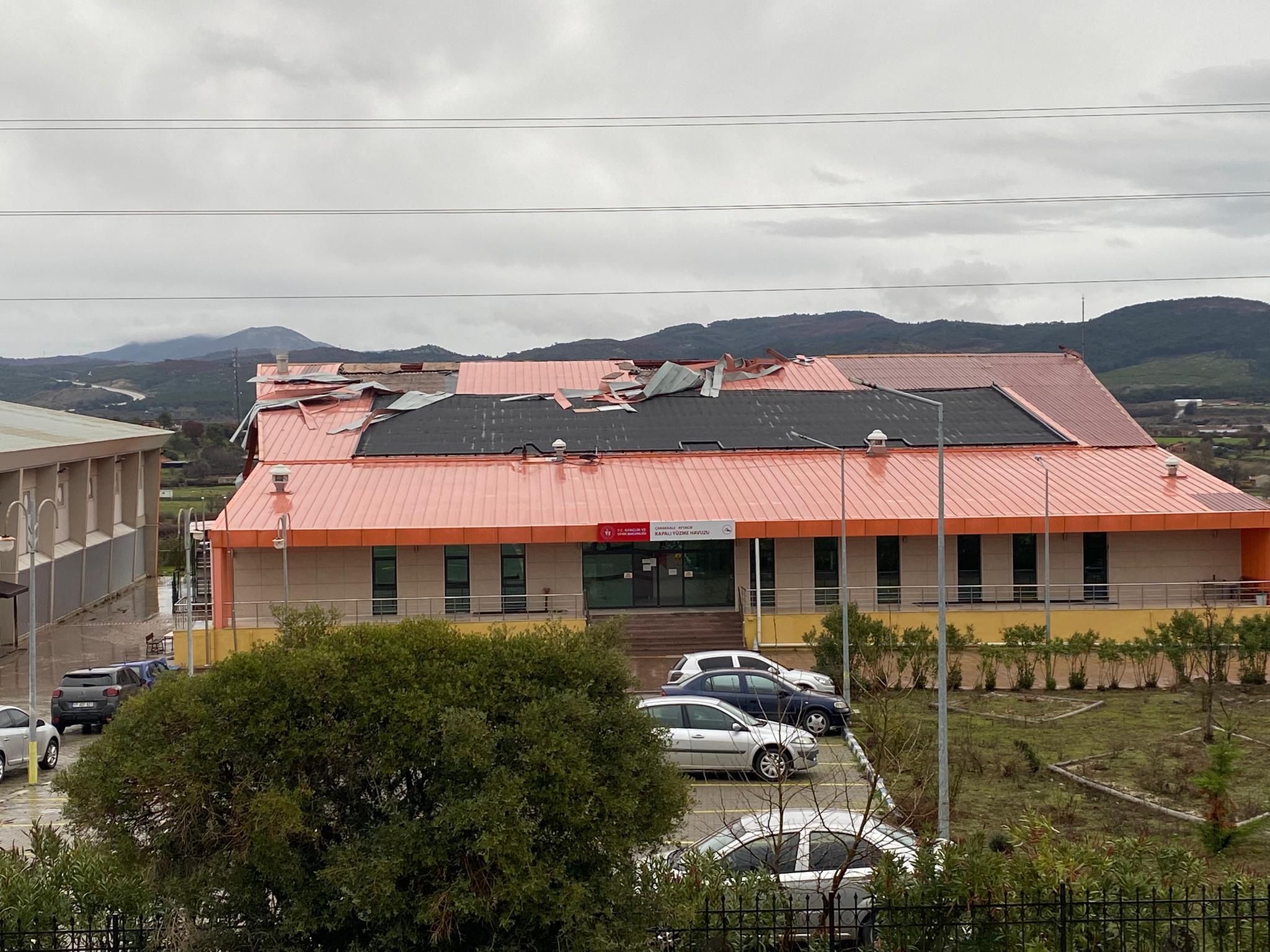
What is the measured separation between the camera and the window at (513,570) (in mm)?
36406

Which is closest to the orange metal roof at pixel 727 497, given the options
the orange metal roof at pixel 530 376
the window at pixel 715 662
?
the window at pixel 715 662

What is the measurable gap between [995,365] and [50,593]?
43083 millimetres

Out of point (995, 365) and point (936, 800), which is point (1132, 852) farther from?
point (995, 365)

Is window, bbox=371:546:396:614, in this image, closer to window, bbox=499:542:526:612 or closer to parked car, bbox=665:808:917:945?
window, bbox=499:542:526:612

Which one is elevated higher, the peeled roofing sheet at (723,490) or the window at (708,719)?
the peeled roofing sheet at (723,490)

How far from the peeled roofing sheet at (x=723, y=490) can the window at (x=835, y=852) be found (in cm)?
2281

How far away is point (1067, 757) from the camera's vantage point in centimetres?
2119

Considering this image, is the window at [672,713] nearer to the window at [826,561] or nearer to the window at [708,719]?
the window at [708,719]

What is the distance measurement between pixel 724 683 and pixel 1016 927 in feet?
44.5

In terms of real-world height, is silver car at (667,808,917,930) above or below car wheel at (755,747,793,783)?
above

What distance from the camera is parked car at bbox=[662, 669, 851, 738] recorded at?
23578 millimetres

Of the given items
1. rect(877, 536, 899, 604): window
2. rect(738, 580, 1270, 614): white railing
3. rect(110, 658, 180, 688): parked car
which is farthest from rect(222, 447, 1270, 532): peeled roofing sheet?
rect(110, 658, 180, 688): parked car

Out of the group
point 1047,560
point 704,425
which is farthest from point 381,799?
point 704,425

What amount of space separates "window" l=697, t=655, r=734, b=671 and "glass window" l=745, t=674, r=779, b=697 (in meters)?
3.58
